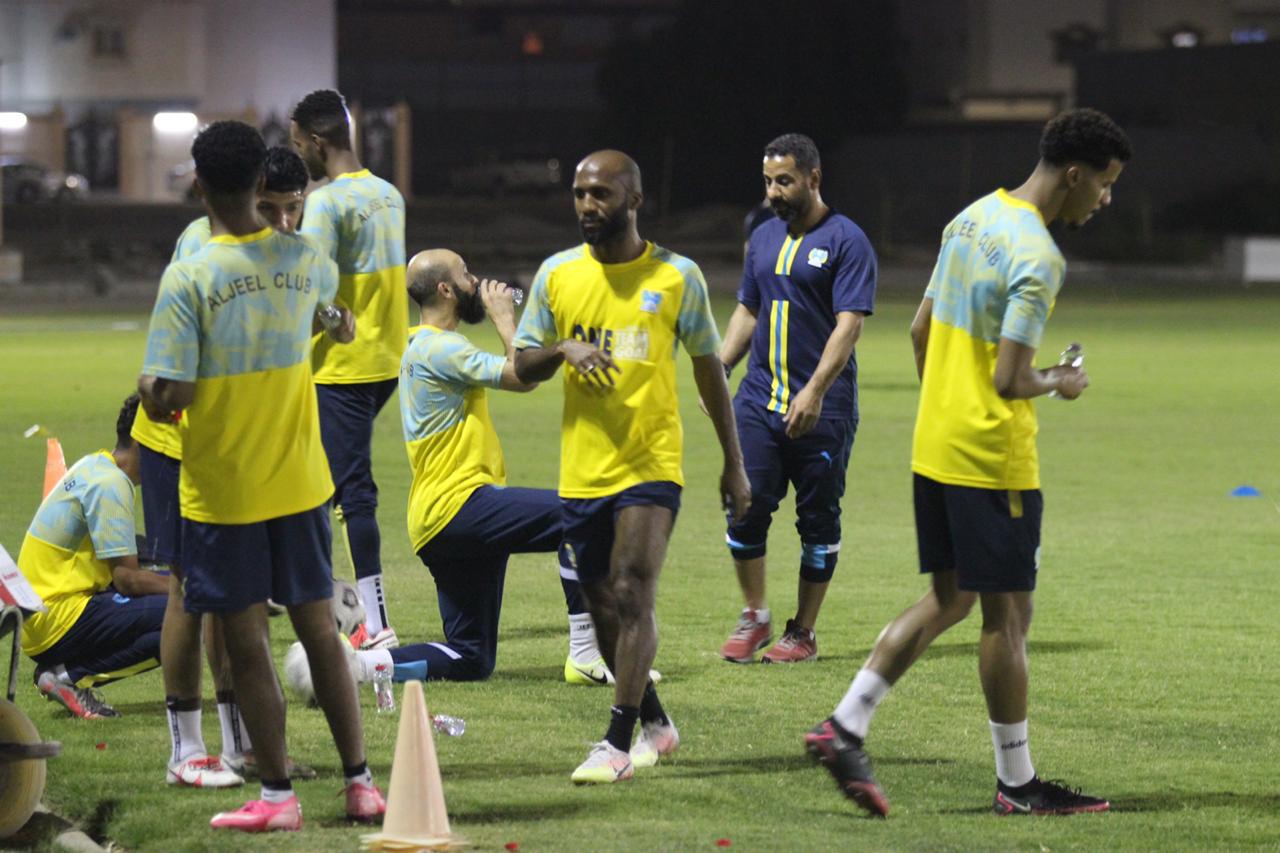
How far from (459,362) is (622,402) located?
1.37m

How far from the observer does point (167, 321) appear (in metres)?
5.56

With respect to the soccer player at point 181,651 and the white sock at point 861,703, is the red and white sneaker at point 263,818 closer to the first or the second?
the soccer player at point 181,651

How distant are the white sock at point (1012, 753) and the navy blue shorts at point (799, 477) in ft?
8.86

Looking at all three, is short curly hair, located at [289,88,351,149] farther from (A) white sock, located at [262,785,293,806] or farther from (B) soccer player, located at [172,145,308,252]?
(A) white sock, located at [262,785,293,806]

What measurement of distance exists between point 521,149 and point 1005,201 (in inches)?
2720

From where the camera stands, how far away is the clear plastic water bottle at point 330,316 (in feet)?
20.3

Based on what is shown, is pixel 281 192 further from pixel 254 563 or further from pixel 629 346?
pixel 254 563

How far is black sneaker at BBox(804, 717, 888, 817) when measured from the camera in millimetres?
6059

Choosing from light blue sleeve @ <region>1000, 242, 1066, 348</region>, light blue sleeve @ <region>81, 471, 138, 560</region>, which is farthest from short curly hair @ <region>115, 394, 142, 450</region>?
light blue sleeve @ <region>1000, 242, 1066, 348</region>

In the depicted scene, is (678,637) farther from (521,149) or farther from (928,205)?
(521,149)

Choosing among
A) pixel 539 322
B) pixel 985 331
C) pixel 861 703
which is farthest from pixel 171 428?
pixel 985 331

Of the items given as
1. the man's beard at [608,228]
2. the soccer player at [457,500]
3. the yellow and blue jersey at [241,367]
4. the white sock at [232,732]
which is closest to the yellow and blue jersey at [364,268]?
the soccer player at [457,500]

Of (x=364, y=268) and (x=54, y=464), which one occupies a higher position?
(x=364, y=268)

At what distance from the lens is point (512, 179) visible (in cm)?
7144
